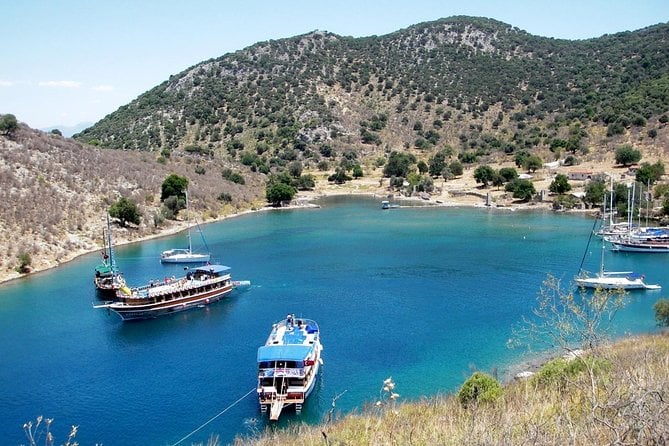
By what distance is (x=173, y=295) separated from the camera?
4312cm

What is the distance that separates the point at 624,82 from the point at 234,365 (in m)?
125

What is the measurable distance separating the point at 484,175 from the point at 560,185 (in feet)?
44.8

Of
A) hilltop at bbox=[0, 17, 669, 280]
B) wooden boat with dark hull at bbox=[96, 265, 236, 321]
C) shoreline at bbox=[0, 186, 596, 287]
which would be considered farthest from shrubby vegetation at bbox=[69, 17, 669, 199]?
wooden boat with dark hull at bbox=[96, 265, 236, 321]

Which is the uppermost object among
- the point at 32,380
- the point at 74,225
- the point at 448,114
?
the point at 448,114

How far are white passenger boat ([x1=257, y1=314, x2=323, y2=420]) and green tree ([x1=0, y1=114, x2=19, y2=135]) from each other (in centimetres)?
6123

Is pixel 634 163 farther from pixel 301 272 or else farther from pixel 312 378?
pixel 312 378

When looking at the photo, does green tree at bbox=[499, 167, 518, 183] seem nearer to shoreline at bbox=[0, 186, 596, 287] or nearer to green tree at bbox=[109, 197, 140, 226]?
shoreline at bbox=[0, 186, 596, 287]

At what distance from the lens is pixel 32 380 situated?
3081 centimetres

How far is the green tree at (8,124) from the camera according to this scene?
75.7 meters

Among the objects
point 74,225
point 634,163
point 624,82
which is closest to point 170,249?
point 74,225

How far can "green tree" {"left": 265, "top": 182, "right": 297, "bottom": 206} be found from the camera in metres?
92.8

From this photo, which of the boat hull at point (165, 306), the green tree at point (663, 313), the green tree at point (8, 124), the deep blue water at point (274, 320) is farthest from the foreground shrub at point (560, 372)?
the green tree at point (8, 124)

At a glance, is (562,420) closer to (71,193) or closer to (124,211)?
(124,211)

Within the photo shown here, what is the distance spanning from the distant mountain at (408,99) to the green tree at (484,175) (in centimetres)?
1584
